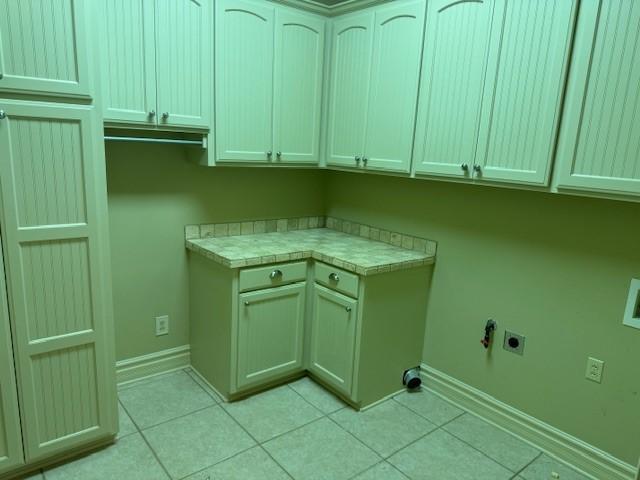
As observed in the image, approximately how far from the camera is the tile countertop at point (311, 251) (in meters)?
2.33

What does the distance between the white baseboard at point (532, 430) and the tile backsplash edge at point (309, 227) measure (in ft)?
2.46

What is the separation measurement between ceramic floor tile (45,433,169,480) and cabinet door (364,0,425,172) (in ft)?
6.04

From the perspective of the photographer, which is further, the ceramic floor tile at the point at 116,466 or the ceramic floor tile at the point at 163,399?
the ceramic floor tile at the point at 163,399

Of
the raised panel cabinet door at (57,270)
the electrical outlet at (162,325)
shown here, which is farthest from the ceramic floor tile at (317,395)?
the raised panel cabinet door at (57,270)

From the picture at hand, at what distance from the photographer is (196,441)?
7.04ft

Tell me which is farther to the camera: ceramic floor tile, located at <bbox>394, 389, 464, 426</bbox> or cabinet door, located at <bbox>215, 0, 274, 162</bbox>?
ceramic floor tile, located at <bbox>394, 389, 464, 426</bbox>

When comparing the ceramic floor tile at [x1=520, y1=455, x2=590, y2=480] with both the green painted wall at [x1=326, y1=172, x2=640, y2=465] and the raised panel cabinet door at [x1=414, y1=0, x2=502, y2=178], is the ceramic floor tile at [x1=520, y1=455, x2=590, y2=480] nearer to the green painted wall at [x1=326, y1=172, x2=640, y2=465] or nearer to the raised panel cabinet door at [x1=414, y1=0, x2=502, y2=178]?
the green painted wall at [x1=326, y1=172, x2=640, y2=465]

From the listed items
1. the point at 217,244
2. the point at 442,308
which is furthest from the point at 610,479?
the point at 217,244

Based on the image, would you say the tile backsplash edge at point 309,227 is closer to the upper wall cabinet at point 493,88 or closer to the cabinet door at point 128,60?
the upper wall cabinet at point 493,88

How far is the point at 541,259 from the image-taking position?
2.15m

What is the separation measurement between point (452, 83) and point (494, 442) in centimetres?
177

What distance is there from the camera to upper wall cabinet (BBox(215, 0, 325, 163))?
→ 7.72ft

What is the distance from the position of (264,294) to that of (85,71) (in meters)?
1.32

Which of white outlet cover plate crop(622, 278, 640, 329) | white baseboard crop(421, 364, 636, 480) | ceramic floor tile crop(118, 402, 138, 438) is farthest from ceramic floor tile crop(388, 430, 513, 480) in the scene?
ceramic floor tile crop(118, 402, 138, 438)
